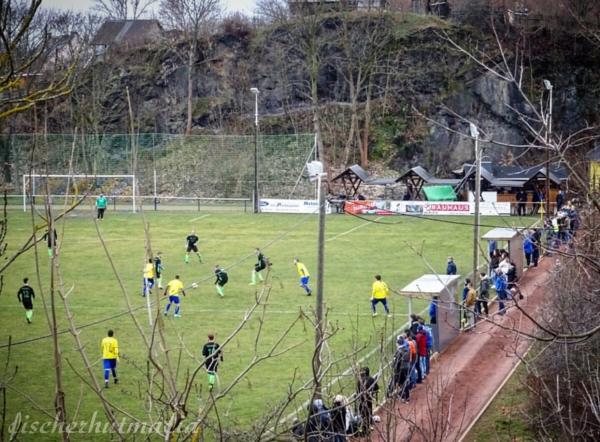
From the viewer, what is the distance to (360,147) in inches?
2849

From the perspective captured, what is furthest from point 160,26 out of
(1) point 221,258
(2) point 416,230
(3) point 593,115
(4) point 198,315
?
(4) point 198,315

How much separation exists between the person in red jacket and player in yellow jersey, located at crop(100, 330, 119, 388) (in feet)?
21.4

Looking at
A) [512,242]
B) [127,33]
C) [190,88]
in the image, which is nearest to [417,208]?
[512,242]

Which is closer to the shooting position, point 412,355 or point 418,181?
point 412,355

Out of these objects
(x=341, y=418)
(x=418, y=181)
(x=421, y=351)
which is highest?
(x=418, y=181)

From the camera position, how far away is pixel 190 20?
81500 millimetres

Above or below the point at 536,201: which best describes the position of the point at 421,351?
below

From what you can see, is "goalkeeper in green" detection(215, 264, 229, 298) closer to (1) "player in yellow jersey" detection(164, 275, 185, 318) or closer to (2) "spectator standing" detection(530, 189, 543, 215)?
(1) "player in yellow jersey" detection(164, 275, 185, 318)

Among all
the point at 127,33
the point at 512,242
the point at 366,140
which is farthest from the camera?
the point at 127,33

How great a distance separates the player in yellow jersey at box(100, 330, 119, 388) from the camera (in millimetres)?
20172

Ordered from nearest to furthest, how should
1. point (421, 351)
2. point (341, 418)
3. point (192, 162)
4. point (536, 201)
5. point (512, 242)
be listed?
point (341, 418)
point (421, 351)
point (512, 242)
point (536, 201)
point (192, 162)

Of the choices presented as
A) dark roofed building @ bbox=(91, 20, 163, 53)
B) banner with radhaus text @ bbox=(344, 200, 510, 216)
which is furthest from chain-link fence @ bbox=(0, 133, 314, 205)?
dark roofed building @ bbox=(91, 20, 163, 53)

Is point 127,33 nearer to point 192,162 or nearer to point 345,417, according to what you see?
point 192,162

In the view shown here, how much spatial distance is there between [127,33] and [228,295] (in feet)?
206
